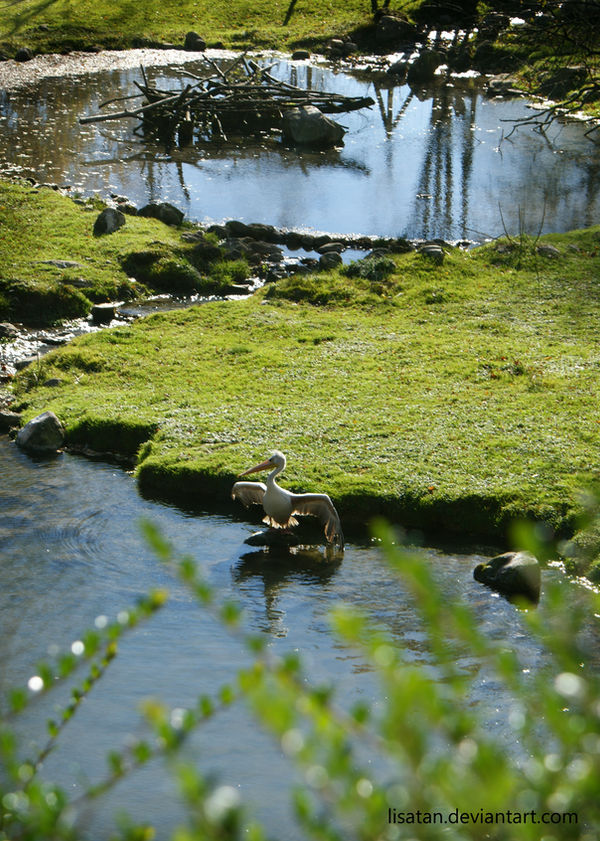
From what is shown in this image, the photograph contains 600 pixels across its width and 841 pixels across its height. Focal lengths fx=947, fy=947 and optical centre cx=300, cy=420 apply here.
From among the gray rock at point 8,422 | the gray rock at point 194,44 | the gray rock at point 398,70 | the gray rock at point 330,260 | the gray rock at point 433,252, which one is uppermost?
the gray rock at point 194,44

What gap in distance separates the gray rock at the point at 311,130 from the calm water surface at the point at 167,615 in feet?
86.4

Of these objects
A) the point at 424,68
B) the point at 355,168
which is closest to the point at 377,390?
the point at 355,168

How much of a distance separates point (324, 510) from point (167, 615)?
2768 millimetres

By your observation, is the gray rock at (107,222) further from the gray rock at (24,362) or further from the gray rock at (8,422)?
the gray rock at (8,422)

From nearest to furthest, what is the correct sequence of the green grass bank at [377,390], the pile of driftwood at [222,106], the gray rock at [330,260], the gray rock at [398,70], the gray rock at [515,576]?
the gray rock at [515,576] → the green grass bank at [377,390] → the gray rock at [330,260] → the pile of driftwood at [222,106] → the gray rock at [398,70]

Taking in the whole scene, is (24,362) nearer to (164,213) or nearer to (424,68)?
(164,213)

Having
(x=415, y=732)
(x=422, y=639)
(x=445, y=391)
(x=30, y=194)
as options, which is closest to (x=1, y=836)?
(x=415, y=732)

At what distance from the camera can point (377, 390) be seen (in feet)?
57.3

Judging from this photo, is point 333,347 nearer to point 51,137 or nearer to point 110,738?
point 110,738

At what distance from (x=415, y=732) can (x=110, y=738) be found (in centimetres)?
736

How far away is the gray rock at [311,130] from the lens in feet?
126

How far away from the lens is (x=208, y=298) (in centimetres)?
2358

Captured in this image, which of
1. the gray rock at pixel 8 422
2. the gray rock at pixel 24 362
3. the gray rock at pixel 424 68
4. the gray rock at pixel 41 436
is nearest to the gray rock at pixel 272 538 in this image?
Result: the gray rock at pixel 41 436

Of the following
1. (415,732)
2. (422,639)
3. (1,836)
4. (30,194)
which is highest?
(415,732)
